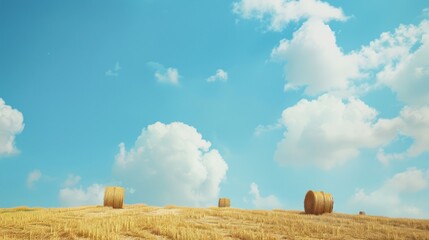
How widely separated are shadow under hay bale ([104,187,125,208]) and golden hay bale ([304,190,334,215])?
491 inches

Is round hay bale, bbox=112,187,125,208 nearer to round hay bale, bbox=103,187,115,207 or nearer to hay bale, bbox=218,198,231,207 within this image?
round hay bale, bbox=103,187,115,207

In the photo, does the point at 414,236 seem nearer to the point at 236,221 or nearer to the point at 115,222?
the point at 236,221

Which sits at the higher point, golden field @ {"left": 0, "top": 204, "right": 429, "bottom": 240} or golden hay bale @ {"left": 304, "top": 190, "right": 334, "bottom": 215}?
golden hay bale @ {"left": 304, "top": 190, "right": 334, "bottom": 215}

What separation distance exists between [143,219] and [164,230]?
317 centimetres

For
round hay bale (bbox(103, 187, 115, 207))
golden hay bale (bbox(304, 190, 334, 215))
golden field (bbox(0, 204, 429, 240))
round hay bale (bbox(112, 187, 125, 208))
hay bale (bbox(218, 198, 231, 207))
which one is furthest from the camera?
hay bale (bbox(218, 198, 231, 207))

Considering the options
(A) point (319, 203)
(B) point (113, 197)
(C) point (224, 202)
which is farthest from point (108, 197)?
(A) point (319, 203)

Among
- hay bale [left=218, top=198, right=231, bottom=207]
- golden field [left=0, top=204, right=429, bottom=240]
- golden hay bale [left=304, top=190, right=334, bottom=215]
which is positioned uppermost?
hay bale [left=218, top=198, right=231, bottom=207]

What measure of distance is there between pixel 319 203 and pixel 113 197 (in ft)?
44.7

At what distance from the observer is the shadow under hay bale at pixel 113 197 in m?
26.7

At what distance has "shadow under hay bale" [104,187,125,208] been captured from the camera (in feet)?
87.6

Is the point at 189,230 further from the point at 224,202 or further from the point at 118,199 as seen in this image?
the point at 224,202

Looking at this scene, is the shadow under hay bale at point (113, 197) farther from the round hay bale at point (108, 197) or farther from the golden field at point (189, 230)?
the golden field at point (189, 230)

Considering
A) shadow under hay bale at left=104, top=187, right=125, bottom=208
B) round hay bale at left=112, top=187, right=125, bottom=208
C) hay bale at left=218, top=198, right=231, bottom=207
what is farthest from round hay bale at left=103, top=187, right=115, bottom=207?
hay bale at left=218, top=198, right=231, bottom=207

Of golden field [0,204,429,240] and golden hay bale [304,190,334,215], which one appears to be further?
golden hay bale [304,190,334,215]
